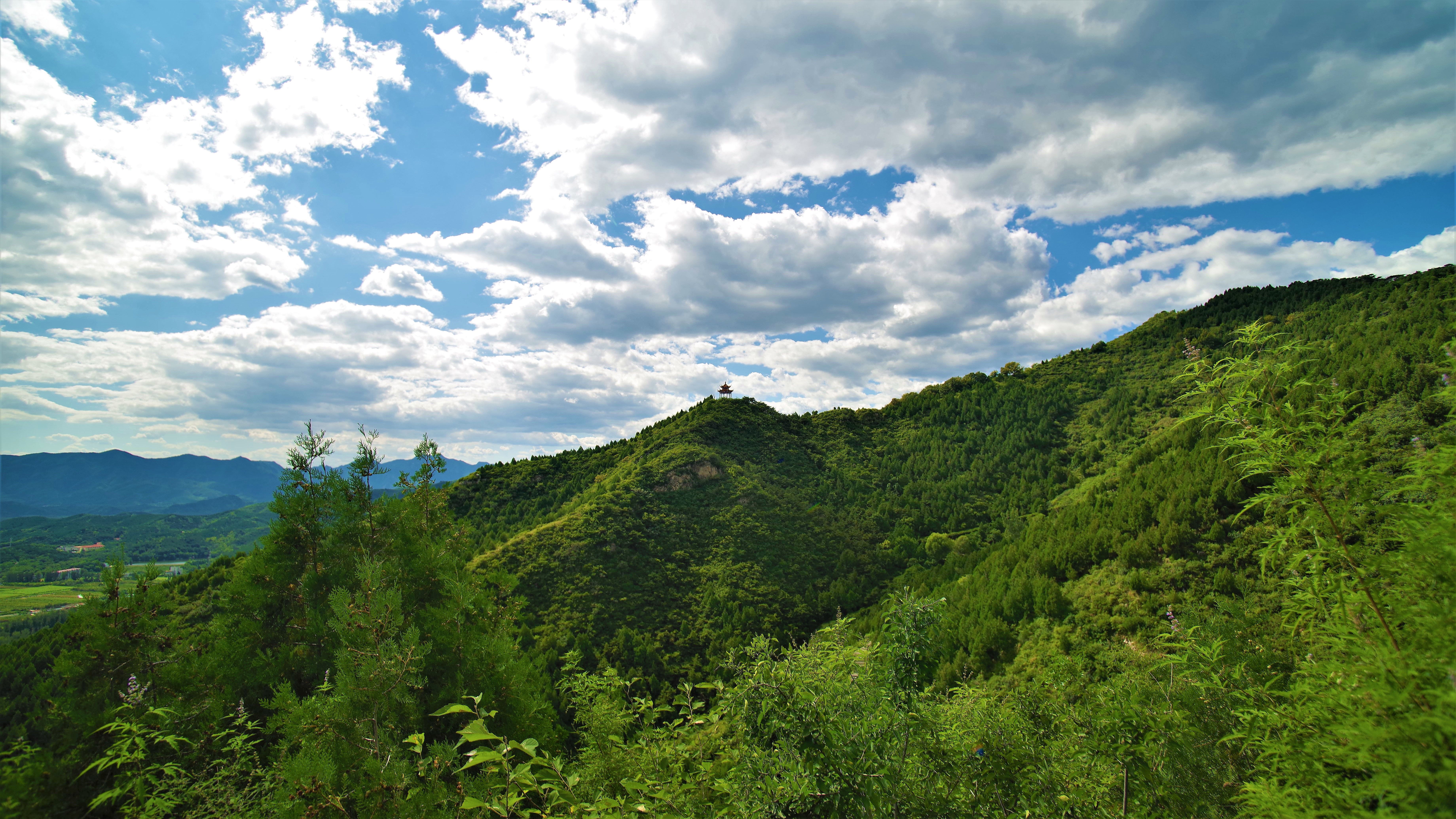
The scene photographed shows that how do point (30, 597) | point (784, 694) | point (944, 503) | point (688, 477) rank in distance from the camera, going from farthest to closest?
point (944, 503) → point (688, 477) → point (30, 597) → point (784, 694)

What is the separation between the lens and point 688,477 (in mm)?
58812

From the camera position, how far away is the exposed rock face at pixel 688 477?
185 feet

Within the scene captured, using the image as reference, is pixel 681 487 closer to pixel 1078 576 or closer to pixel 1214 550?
pixel 1078 576

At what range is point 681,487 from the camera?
57250 millimetres

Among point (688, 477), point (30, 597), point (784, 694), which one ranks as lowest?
point (30, 597)

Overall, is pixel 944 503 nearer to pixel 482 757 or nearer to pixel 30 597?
pixel 482 757

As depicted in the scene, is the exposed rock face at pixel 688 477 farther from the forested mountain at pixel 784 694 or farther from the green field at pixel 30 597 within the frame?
the green field at pixel 30 597

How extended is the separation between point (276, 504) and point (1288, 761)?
11942 mm

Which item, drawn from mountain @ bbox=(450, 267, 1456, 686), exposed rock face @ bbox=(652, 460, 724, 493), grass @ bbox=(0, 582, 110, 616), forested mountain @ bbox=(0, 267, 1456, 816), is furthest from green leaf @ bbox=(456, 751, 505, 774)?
grass @ bbox=(0, 582, 110, 616)

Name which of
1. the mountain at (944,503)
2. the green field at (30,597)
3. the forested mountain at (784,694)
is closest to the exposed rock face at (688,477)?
the mountain at (944,503)

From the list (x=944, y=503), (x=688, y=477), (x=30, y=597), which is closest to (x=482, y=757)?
(x=688, y=477)

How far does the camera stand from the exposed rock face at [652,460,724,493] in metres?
56.5

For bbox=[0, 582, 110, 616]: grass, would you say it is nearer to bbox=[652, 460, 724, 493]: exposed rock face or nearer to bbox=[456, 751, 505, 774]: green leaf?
bbox=[652, 460, 724, 493]: exposed rock face

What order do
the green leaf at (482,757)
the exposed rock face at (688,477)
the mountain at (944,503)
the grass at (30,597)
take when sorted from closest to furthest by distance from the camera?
1. the green leaf at (482,757)
2. the mountain at (944,503)
3. the grass at (30,597)
4. the exposed rock face at (688,477)
